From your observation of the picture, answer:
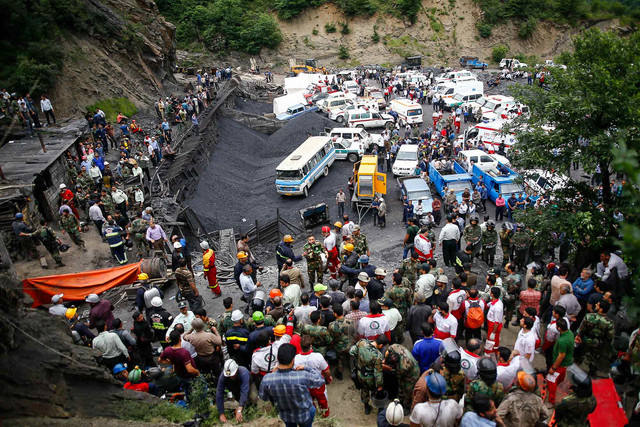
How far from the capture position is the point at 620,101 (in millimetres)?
9570

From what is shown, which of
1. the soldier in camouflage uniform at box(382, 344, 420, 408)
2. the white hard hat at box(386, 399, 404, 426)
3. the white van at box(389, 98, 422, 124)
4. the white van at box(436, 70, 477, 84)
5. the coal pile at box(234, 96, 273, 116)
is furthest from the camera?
the white van at box(436, 70, 477, 84)

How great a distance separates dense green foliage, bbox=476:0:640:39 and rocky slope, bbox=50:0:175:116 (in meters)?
42.9

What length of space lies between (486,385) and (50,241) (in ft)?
41.6

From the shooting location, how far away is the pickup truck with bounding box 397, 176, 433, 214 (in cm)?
1895

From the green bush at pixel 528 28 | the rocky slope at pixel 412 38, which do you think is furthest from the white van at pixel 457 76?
the green bush at pixel 528 28

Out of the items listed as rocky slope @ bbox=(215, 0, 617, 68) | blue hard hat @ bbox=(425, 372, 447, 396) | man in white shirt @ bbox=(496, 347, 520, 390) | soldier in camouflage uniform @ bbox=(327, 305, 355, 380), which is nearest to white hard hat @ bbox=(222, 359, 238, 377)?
soldier in camouflage uniform @ bbox=(327, 305, 355, 380)

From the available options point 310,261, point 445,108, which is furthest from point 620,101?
point 445,108

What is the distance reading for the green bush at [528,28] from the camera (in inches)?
2275

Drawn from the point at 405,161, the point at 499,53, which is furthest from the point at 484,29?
the point at 405,161

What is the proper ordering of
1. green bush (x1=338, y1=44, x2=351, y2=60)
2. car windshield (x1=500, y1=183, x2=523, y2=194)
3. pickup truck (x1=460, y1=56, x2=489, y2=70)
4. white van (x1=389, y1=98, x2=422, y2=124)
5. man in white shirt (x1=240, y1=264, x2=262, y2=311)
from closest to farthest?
man in white shirt (x1=240, y1=264, x2=262, y2=311) → car windshield (x1=500, y1=183, x2=523, y2=194) → white van (x1=389, y1=98, x2=422, y2=124) → pickup truck (x1=460, y1=56, x2=489, y2=70) → green bush (x1=338, y1=44, x2=351, y2=60)

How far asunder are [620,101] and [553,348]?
5867 mm

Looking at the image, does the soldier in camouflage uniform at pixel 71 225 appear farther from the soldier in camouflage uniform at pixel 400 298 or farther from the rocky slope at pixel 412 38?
the rocky slope at pixel 412 38

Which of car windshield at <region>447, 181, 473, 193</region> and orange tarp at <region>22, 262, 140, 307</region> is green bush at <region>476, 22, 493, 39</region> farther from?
orange tarp at <region>22, 262, 140, 307</region>

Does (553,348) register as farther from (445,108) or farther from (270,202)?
(445,108)
